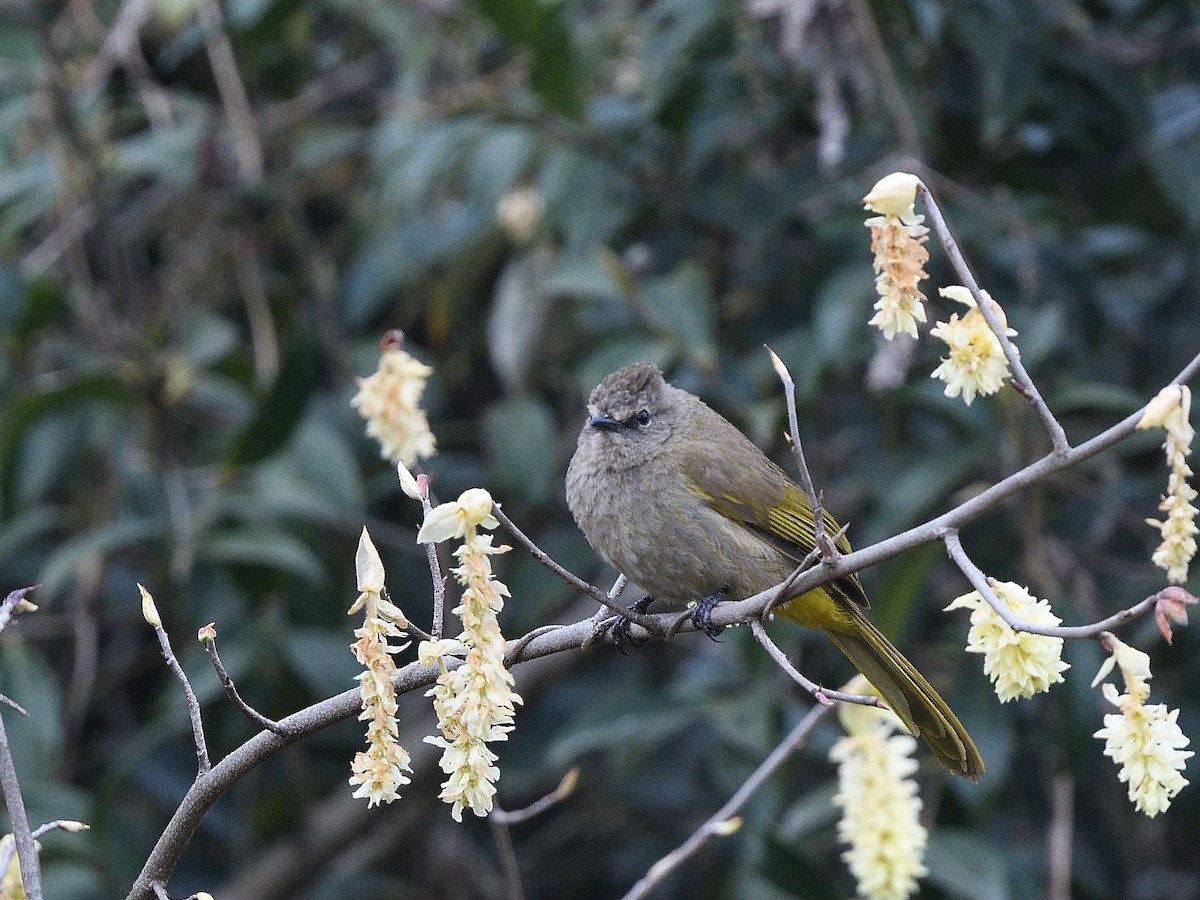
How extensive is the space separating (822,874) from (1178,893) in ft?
7.25

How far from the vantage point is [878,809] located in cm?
262

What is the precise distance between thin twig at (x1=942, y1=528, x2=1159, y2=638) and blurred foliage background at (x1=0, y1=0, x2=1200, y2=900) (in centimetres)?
194

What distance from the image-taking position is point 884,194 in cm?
183

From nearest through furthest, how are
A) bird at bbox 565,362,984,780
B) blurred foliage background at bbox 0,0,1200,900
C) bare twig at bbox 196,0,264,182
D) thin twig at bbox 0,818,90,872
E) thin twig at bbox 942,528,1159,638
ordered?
thin twig at bbox 942,528,1159,638, thin twig at bbox 0,818,90,872, bird at bbox 565,362,984,780, blurred foliage background at bbox 0,0,1200,900, bare twig at bbox 196,0,264,182

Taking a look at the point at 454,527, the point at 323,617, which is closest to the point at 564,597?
the point at 323,617

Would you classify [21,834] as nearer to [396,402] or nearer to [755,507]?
[396,402]

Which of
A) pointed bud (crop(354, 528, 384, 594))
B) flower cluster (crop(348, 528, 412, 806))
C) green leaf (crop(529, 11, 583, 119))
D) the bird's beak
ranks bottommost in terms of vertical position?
flower cluster (crop(348, 528, 412, 806))

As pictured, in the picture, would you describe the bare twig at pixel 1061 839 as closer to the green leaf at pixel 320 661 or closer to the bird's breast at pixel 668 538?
the bird's breast at pixel 668 538

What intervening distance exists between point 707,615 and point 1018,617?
2.51 feet

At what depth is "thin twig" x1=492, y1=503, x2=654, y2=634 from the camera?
6.22ft

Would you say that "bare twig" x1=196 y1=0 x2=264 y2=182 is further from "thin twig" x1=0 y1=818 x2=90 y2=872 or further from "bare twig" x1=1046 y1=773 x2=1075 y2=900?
"thin twig" x1=0 y1=818 x2=90 y2=872

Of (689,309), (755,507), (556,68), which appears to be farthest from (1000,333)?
(556,68)

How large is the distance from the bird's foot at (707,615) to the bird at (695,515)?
1 centimetres

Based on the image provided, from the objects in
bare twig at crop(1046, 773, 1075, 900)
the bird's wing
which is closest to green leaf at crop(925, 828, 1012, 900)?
bare twig at crop(1046, 773, 1075, 900)
